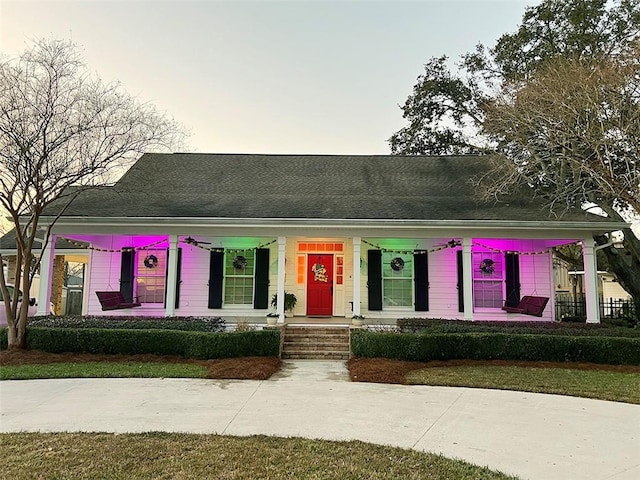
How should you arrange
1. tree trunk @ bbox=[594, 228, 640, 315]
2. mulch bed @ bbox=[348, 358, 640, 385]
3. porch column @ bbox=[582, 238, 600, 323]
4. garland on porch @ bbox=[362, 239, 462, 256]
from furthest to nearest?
tree trunk @ bbox=[594, 228, 640, 315] < garland on porch @ bbox=[362, 239, 462, 256] < porch column @ bbox=[582, 238, 600, 323] < mulch bed @ bbox=[348, 358, 640, 385]

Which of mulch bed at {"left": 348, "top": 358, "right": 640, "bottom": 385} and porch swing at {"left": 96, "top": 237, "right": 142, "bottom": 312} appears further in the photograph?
porch swing at {"left": 96, "top": 237, "right": 142, "bottom": 312}

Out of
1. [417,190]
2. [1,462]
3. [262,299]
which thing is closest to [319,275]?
[262,299]

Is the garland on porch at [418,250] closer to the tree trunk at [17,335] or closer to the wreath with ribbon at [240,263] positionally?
the wreath with ribbon at [240,263]

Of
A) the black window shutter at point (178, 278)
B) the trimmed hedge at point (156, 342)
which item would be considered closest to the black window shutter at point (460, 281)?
the trimmed hedge at point (156, 342)

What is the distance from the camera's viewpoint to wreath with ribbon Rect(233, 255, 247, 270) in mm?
12500

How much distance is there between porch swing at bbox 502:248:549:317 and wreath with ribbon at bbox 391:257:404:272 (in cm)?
303

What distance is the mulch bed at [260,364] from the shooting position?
7.70m

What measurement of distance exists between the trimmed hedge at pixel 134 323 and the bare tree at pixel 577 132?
837 cm

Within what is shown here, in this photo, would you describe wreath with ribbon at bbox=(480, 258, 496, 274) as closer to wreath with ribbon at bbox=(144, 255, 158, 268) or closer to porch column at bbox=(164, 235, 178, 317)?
porch column at bbox=(164, 235, 178, 317)

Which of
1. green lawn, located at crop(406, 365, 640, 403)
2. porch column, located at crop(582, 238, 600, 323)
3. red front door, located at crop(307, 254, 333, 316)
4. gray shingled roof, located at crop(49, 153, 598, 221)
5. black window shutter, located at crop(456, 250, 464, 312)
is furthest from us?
red front door, located at crop(307, 254, 333, 316)

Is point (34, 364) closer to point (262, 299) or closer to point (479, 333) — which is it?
point (262, 299)

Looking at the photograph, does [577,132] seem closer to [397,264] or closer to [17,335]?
[397,264]

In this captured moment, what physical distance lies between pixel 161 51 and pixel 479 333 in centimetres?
1118

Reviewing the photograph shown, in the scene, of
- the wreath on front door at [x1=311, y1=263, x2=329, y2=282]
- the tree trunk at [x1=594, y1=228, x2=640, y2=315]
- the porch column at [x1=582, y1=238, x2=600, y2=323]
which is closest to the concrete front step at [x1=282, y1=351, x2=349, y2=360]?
the wreath on front door at [x1=311, y1=263, x2=329, y2=282]
